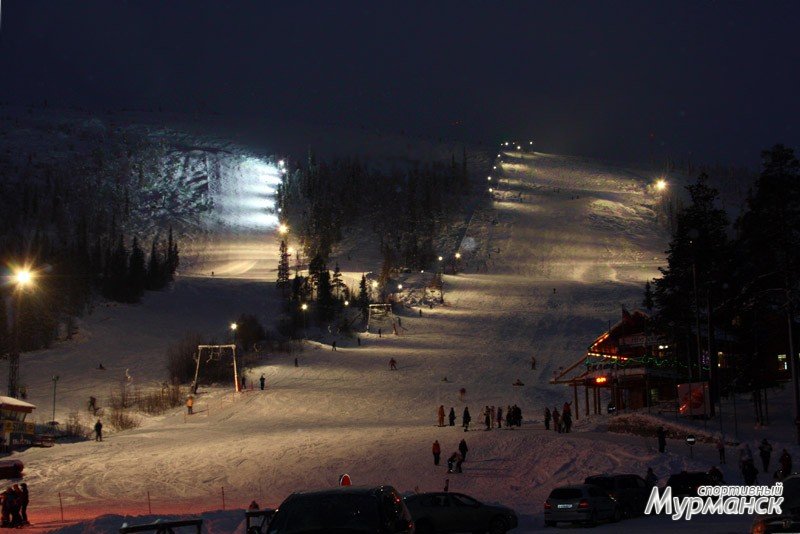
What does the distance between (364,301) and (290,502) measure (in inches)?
2773

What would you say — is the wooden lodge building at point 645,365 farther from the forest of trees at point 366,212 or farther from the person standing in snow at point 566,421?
the forest of trees at point 366,212

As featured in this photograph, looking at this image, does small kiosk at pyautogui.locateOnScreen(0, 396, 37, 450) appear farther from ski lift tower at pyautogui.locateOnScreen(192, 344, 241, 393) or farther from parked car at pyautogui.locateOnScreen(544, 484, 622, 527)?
parked car at pyautogui.locateOnScreen(544, 484, 622, 527)

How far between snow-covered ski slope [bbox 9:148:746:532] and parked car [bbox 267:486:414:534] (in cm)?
1010

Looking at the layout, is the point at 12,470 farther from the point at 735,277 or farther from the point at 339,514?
the point at 735,277

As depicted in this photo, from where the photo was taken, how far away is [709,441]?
3173 cm

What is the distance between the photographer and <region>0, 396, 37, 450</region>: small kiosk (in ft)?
117

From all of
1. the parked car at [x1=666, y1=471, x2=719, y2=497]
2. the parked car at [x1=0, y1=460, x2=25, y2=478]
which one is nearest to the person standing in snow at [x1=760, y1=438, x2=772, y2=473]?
the parked car at [x1=666, y1=471, x2=719, y2=497]

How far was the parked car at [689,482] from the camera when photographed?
2177cm

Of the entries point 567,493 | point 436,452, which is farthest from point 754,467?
point 436,452

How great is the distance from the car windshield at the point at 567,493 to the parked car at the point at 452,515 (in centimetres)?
155

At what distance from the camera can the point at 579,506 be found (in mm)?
19062

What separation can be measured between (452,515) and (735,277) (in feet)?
95.8

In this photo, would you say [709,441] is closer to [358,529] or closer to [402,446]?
[402,446]

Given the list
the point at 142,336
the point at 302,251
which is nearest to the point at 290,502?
the point at 142,336
